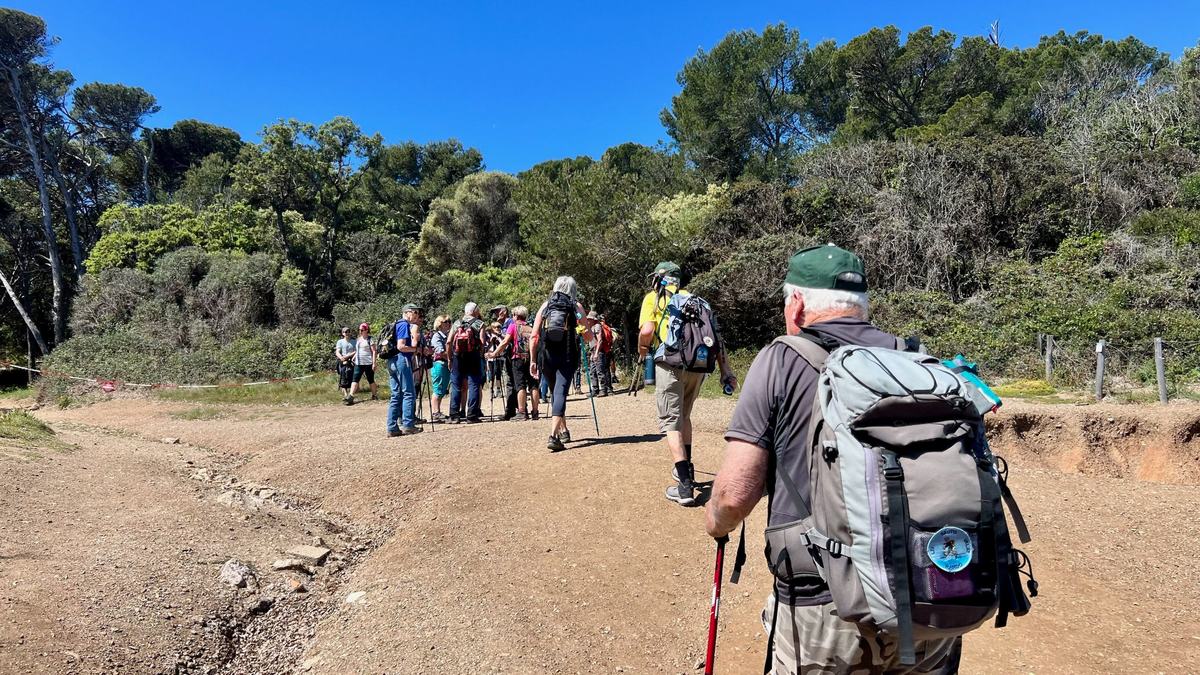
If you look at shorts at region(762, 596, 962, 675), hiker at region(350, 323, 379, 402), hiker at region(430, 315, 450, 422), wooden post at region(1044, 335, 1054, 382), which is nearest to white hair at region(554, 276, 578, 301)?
hiker at region(430, 315, 450, 422)

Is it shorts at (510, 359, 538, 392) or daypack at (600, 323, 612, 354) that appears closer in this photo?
shorts at (510, 359, 538, 392)

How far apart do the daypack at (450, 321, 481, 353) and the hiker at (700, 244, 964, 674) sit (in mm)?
7573

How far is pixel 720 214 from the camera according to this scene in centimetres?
2142

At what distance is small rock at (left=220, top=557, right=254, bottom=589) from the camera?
4.24m

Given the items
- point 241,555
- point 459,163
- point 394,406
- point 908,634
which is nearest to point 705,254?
point 394,406

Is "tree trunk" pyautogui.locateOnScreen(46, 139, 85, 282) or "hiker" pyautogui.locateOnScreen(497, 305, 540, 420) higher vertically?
"tree trunk" pyautogui.locateOnScreen(46, 139, 85, 282)

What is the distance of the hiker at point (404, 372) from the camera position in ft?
26.8

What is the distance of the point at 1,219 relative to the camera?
98.2 ft

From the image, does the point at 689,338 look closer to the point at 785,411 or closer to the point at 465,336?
the point at 785,411

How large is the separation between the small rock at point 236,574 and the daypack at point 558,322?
3.06 m

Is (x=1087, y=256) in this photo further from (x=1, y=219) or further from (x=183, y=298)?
(x=1, y=219)

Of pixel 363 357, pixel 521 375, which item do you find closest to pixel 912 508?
pixel 521 375

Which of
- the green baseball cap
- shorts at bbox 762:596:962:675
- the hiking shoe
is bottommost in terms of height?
the hiking shoe

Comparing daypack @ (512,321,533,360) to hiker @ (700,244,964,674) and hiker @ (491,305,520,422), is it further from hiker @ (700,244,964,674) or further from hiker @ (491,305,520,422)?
hiker @ (700,244,964,674)
